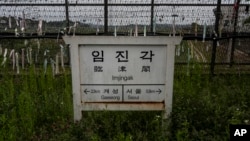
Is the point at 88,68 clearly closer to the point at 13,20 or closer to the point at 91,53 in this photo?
the point at 91,53

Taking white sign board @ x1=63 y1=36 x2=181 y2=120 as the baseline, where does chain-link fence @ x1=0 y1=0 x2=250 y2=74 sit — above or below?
above

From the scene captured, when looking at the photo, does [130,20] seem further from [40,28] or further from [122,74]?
[122,74]

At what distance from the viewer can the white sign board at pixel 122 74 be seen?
4.16m

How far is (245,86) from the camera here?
6.05m

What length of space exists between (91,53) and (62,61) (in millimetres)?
2533

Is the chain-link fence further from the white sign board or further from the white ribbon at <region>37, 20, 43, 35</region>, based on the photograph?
the white sign board

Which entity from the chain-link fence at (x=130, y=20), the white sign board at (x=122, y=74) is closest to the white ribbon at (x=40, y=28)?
the chain-link fence at (x=130, y=20)

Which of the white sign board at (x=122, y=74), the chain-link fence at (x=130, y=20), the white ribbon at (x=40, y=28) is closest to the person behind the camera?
the white sign board at (x=122, y=74)

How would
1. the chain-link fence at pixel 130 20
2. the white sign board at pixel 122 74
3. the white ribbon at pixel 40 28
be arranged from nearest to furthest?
the white sign board at pixel 122 74, the white ribbon at pixel 40 28, the chain-link fence at pixel 130 20

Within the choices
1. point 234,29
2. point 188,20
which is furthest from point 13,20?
point 234,29

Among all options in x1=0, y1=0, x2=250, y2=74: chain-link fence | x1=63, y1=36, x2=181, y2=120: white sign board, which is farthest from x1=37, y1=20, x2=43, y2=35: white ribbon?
x1=63, y1=36, x2=181, y2=120: white sign board

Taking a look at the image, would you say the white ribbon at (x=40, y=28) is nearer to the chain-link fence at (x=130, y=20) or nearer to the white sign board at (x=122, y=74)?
the chain-link fence at (x=130, y=20)

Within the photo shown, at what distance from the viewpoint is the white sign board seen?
13.7 ft

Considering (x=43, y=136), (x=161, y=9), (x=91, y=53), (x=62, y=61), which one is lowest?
(x=43, y=136)
